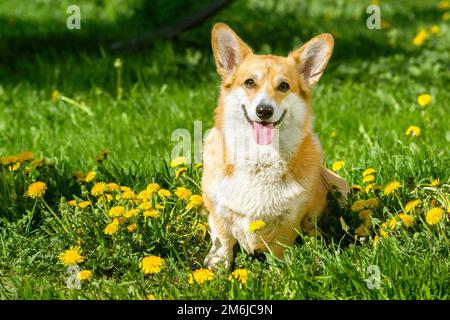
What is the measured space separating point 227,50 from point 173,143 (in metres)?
1.60

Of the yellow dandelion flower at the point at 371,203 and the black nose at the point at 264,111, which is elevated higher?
the black nose at the point at 264,111

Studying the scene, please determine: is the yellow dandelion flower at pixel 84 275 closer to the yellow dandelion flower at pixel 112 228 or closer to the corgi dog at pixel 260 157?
the yellow dandelion flower at pixel 112 228

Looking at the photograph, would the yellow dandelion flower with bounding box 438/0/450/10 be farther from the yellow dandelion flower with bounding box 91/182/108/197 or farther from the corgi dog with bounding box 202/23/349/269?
the yellow dandelion flower with bounding box 91/182/108/197

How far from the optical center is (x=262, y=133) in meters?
3.15

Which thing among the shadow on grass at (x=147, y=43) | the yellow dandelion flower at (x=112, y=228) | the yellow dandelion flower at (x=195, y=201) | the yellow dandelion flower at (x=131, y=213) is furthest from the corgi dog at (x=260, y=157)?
the shadow on grass at (x=147, y=43)

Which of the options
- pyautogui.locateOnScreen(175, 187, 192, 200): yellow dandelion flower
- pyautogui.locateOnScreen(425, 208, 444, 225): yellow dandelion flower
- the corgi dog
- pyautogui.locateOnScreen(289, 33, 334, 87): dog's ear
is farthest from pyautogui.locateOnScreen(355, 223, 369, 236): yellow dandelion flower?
pyautogui.locateOnScreen(175, 187, 192, 200): yellow dandelion flower

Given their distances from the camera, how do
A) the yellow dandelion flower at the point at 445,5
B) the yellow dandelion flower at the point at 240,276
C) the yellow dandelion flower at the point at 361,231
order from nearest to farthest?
the yellow dandelion flower at the point at 240,276 < the yellow dandelion flower at the point at 361,231 < the yellow dandelion flower at the point at 445,5

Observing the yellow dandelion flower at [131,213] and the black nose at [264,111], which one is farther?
the yellow dandelion flower at [131,213]

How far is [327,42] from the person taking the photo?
3.35 metres

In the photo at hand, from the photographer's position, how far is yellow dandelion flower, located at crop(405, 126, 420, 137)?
14.9 feet

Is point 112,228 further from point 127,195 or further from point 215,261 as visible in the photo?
point 215,261

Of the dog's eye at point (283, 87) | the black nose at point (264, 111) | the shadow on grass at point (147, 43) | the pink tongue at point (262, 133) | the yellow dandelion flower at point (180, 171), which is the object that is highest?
the shadow on grass at point (147, 43)

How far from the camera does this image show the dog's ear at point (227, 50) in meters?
3.31

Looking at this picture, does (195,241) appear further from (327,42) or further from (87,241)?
(327,42)
